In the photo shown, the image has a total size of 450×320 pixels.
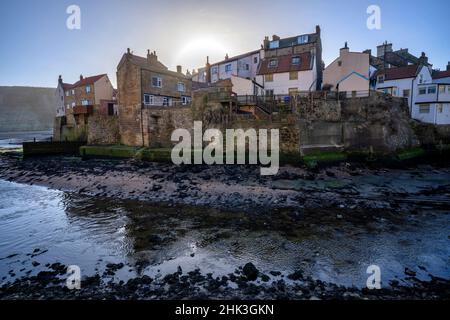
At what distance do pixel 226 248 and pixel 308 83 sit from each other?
28.1 m

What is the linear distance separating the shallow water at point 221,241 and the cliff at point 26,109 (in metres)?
123

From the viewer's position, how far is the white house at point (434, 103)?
2988 cm

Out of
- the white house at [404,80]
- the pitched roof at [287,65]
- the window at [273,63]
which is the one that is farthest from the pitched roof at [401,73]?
the window at [273,63]

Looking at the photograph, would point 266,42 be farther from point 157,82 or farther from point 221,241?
point 221,241

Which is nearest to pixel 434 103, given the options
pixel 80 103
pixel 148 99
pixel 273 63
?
pixel 273 63

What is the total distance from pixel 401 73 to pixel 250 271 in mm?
38298

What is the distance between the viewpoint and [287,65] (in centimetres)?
3284

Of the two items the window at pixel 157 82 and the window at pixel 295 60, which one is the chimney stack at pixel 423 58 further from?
the window at pixel 157 82

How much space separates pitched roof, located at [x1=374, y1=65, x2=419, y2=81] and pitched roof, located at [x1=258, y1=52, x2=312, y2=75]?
12376mm

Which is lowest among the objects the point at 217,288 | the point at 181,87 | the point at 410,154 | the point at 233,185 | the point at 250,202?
the point at 217,288

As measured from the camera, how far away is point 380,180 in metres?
19.0

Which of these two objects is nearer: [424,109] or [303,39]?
[424,109]

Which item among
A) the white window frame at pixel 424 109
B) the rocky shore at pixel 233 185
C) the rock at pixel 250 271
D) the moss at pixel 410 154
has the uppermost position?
the white window frame at pixel 424 109
